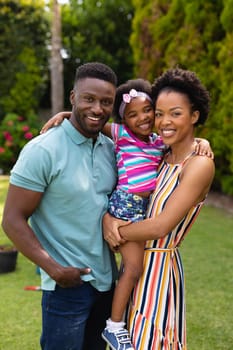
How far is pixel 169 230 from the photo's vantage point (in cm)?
248

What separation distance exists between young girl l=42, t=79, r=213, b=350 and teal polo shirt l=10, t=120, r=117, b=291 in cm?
9

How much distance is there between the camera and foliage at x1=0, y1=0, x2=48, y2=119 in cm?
1508

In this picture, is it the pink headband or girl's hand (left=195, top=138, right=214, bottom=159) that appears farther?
the pink headband

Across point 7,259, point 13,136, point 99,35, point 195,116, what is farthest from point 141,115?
point 99,35

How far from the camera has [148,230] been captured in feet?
8.18

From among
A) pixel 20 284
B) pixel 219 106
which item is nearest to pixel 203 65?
pixel 219 106

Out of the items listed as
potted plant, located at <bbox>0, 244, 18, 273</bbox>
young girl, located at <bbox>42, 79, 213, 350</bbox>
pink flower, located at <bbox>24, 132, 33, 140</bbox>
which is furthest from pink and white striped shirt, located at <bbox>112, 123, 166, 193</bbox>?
pink flower, located at <bbox>24, 132, 33, 140</bbox>

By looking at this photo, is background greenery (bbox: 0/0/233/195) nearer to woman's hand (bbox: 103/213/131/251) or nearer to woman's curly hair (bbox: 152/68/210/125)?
woman's curly hair (bbox: 152/68/210/125)

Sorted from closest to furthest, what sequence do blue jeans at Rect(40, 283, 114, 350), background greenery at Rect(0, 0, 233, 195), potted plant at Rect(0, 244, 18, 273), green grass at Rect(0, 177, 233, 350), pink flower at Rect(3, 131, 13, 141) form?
blue jeans at Rect(40, 283, 114, 350) < green grass at Rect(0, 177, 233, 350) < potted plant at Rect(0, 244, 18, 273) < background greenery at Rect(0, 0, 233, 195) < pink flower at Rect(3, 131, 13, 141)

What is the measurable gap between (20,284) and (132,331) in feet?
10.5

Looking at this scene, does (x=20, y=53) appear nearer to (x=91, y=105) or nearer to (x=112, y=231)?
(x=91, y=105)

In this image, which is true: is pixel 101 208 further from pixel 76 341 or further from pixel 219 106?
pixel 219 106

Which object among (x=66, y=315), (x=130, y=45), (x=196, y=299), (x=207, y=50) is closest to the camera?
(x=66, y=315)

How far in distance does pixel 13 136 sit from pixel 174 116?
1207 centimetres
